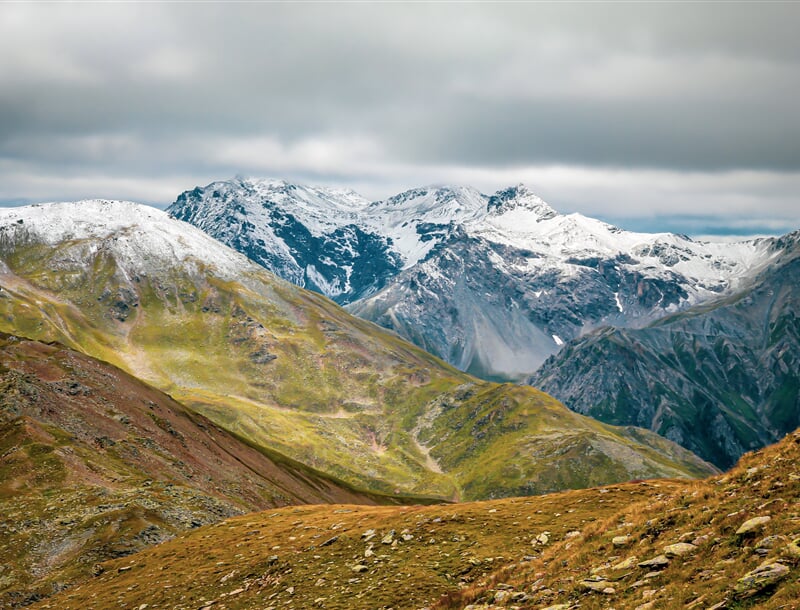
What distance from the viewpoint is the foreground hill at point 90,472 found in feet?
244

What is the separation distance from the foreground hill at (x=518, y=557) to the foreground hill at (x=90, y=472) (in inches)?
391

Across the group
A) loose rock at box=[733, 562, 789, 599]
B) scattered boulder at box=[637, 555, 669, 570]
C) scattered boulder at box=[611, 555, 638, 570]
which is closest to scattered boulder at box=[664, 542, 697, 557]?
scattered boulder at box=[637, 555, 669, 570]

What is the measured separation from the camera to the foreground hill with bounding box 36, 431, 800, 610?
2334 centimetres

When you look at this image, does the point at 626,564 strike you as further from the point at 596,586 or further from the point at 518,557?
the point at 518,557

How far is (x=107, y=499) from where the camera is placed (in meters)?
87.1

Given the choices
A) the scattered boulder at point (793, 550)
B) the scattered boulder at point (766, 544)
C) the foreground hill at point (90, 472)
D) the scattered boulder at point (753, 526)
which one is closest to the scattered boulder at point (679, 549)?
the scattered boulder at point (753, 526)

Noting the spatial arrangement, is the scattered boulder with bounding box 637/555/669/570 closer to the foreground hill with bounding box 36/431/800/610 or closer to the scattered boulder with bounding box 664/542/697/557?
the foreground hill with bounding box 36/431/800/610

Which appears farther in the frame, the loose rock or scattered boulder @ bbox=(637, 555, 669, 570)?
scattered boulder @ bbox=(637, 555, 669, 570)

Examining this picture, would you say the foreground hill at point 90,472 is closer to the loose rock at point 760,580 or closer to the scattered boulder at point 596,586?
the scattered boulder at point 596,586

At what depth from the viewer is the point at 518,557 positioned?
1487 inches

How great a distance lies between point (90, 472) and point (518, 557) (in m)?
84.0

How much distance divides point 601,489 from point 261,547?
29.8 metres

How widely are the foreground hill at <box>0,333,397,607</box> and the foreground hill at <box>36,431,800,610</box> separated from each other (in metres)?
9.93

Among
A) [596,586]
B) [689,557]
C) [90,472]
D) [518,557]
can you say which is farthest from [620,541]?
[90,472]
